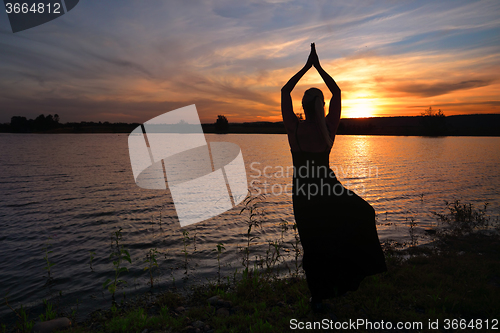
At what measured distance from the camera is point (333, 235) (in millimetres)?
4598

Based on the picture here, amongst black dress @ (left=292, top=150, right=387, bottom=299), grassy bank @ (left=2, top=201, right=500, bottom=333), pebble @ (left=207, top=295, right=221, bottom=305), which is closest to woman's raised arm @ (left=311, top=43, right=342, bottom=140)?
black dress @ (left=292, top=150, right=387, bottom=299)

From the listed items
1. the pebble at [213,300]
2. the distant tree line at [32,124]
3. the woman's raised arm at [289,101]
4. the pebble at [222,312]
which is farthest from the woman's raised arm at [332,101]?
the distant tree line at [32,124]

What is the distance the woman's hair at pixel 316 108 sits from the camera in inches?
158

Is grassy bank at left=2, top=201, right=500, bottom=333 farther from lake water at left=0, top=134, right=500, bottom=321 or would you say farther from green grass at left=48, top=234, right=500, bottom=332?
lake water at left=0, top=134, right=500, bottom=321

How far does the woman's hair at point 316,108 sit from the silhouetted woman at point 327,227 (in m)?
0.27

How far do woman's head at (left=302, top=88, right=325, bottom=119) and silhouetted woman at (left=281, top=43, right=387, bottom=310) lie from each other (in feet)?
0.88

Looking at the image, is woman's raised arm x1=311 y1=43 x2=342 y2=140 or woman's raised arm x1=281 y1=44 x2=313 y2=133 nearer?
woman's raised arm x1=311 y1=43 x2=342 y2=140

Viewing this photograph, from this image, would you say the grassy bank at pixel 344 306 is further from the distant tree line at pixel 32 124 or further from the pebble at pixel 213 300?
the distant tree line at pixel 32 124

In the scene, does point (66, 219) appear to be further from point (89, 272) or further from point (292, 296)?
point (292, 296)

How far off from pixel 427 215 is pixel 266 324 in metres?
12.7

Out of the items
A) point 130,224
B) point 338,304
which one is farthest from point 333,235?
point 130,224

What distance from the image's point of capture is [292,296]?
537 centimetres

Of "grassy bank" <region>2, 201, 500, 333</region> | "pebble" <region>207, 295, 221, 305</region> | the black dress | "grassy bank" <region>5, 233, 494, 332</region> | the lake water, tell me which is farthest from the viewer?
the lake water

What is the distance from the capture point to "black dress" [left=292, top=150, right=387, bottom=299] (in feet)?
14.9
